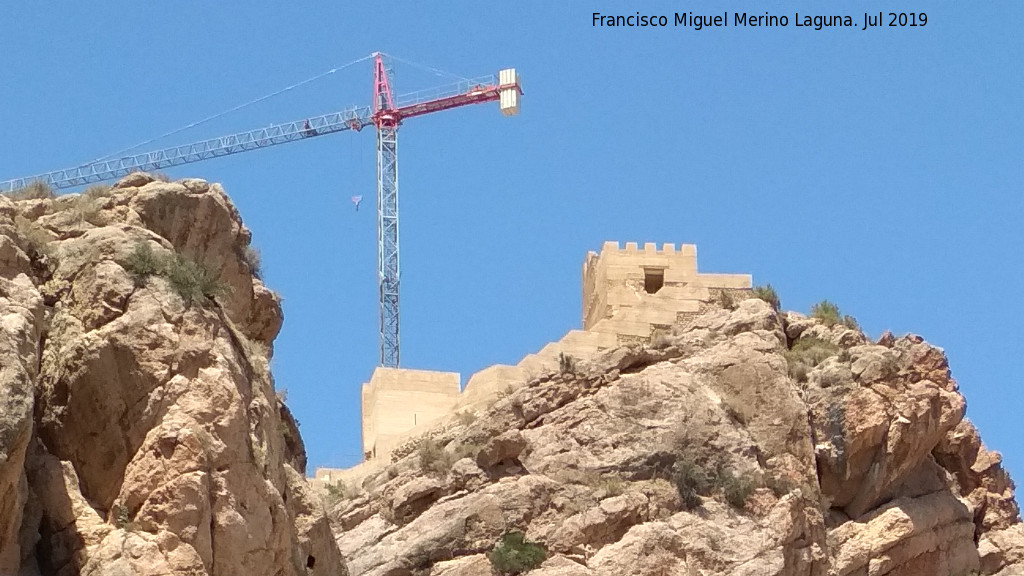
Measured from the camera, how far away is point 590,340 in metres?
48.8

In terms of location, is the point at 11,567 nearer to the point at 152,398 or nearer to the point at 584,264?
the point at 152,398

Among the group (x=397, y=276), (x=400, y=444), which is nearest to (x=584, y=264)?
(x=400, y=444)

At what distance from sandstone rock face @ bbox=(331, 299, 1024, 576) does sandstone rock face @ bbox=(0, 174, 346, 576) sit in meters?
13.2

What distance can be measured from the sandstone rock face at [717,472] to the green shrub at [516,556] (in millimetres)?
149

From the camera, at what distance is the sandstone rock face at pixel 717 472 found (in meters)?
39.6

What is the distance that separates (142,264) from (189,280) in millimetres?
567

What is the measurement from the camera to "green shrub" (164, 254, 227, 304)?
2533 centimetres

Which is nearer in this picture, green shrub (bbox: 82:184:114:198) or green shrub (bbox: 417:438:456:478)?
green shrub (bbox: 82:184:114:198)

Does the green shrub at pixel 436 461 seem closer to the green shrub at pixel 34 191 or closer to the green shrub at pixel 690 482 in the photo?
the green shrub at pixel 690 482

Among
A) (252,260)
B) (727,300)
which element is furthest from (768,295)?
(252,260)

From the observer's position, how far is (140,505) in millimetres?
23359

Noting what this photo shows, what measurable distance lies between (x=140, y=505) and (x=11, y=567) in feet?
5.68

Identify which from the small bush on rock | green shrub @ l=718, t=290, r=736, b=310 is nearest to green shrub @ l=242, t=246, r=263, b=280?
the small bush on rock

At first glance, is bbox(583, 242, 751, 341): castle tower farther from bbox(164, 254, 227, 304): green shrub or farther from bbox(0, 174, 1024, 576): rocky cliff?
bbox(164, 254, 227, 304): green shrub
